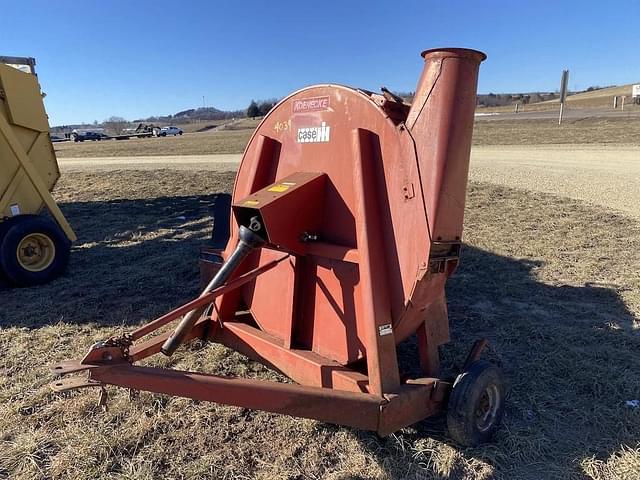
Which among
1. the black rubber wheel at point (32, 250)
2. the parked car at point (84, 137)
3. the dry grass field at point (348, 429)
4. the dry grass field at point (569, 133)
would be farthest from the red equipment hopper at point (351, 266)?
the parked car at point (84, 137)

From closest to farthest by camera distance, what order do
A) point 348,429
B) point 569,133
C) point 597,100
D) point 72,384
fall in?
point 72,384 < point 348,429 < point 569,133 < point 597,100

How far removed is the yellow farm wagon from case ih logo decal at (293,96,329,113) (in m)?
3.73

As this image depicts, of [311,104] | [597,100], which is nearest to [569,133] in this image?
[311,104]

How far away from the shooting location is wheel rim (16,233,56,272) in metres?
5.60

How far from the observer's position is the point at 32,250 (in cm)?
570

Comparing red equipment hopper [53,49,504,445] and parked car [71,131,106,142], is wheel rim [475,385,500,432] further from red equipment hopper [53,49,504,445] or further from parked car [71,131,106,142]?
parked car [71,131,106,142]

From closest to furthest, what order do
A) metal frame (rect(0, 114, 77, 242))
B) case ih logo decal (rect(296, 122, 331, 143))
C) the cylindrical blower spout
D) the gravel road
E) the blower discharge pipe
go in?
the cylindrical blower spout → the blower discharge pipe → case ih logo decal (rect(296, 122, 331, 143)) → metal frame (rect(0, 114, 77, 242)) → the gravel road

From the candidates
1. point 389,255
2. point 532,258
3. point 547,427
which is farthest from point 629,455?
point 532,258

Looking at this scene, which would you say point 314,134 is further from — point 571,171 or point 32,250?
point 571,171

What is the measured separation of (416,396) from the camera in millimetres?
2611

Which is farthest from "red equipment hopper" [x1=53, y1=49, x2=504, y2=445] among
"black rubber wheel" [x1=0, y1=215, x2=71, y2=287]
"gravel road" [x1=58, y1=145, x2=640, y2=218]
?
"gravel road" [x1=58, y1=145, x2=640, y2=218]

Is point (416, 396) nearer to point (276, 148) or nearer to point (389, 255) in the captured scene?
point (389, 255)

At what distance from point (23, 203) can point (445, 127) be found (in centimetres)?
516

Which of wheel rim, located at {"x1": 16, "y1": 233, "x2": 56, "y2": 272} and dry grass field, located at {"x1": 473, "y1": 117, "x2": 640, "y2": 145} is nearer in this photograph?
wheel rim, located at {"x1": 16, "y1": 233, "x2": 56, "y2": 272}
